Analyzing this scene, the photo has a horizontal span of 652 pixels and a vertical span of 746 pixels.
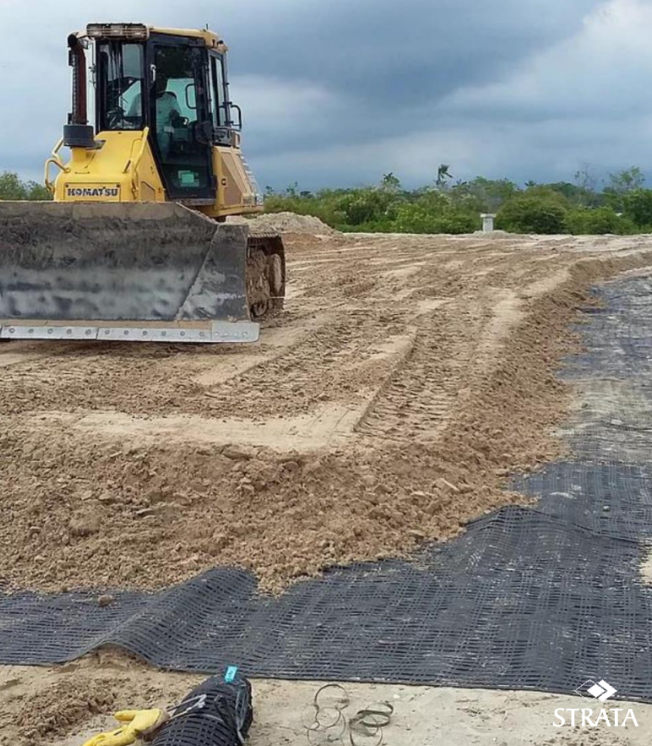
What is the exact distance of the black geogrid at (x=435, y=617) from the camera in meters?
3.66

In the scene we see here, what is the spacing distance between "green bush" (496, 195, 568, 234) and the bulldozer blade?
31458 millimetres

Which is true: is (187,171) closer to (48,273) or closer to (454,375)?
(48,273)

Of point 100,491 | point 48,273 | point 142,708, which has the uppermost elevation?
point 48,273

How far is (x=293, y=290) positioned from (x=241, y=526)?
8821 mm

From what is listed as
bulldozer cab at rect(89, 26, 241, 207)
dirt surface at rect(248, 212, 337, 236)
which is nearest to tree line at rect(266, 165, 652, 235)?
dirt surface at rect(248, 212, 337, 236)

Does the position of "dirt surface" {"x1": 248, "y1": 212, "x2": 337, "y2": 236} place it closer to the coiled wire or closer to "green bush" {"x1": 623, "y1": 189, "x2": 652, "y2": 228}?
"green bush" {"x1": 623, "y1": 189, "x2": 652, "y2": 228}

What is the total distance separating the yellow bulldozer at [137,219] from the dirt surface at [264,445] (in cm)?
29

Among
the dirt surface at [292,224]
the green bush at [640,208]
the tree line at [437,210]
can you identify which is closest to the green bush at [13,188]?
the tree line at [437,210]

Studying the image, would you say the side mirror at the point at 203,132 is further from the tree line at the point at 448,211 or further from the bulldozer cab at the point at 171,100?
the tree line at the point at 448,211

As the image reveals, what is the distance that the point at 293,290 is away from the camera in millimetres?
13422

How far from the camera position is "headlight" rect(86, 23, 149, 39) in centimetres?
922

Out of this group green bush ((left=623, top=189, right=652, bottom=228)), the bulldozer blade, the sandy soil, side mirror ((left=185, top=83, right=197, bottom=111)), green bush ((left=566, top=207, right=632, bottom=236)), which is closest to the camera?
the sandy soil

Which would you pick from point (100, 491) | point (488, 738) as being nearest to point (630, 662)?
point (488, 738)

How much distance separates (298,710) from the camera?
11.1 feet
